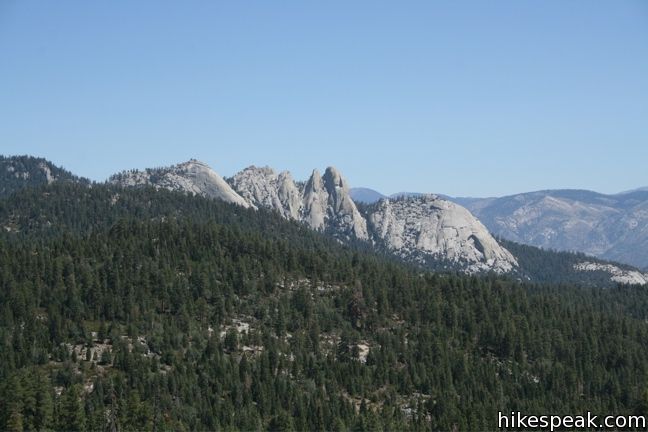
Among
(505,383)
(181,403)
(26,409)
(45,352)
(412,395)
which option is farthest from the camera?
(505,383)

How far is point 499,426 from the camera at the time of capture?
528 feet

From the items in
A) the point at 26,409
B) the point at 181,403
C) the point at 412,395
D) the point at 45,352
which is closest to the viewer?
the point at 26,409

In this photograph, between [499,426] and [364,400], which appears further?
[364,400]

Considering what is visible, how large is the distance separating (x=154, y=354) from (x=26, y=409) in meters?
42.2

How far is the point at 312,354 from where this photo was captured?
198 m

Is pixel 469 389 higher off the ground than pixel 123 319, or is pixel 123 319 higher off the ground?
pixel 123 319

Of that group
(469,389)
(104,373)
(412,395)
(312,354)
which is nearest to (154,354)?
(104,373)

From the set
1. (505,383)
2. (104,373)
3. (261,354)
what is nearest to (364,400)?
(261,354)

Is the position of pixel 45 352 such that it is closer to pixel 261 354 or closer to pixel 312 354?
pixel 261 354

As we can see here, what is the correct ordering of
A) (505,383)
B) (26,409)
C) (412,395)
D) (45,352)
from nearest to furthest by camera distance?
1. (26,409)
2. (45,352)
3. (412,395)
4. (505,383)

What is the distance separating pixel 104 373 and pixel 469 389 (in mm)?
82097

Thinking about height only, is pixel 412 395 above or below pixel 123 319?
below

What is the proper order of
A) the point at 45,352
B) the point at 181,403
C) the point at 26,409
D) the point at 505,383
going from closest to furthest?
the point at 26,409 < the point at 181,403 < the point at 45,352 < the point at 505,383

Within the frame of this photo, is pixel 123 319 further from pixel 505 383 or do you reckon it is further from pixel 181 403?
pixel 505 383
